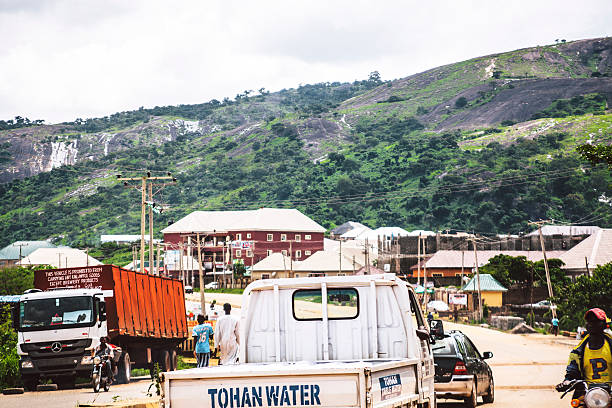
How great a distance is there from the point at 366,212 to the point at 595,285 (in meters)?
152

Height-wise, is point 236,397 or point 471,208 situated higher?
point 471,208

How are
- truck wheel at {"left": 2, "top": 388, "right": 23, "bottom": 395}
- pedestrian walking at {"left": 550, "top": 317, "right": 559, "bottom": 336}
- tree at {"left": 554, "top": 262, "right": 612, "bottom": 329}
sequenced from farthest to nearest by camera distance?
pedestrian walking at {"left": 550, "top": 317, "right": 559, "bottom": 336} < tree at {"left": 554, "top": 262, "right": 612, "bottom": 329} < truck wheel at {"left": 2, "top": 388, "right": 23, "bottom": 395}

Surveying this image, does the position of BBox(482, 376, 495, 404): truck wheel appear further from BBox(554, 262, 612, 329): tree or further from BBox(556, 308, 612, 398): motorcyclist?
BBox(554, 262, 612, 329): tree

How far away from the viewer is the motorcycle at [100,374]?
21375 millimetres

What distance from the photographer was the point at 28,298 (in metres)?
22.6

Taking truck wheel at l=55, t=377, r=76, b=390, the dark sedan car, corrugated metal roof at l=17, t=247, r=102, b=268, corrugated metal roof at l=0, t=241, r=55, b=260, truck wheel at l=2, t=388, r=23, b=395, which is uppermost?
corrugated metal roof at l=0, t=241, r=55, b=260

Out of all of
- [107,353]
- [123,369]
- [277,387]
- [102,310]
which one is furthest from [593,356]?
[123,369]

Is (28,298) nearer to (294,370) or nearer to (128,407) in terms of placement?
(128,407)

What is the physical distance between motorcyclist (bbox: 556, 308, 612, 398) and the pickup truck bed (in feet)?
6.75

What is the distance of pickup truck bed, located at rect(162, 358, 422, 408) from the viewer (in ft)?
27.3

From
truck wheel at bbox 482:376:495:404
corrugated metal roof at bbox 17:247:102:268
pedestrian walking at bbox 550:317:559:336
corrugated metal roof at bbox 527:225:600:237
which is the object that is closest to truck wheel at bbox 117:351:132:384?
truck wheel at bbox 482:376:495:404

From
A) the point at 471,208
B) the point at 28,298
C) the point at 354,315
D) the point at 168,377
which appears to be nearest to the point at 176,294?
the point at 28,298

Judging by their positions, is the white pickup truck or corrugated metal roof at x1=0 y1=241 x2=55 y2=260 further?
corrugated metal roof at x1=0 y1=241 x2=55 y2=260

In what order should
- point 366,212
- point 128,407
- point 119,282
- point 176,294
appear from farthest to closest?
point 366,212 → point 176,294 → point 119,282 → point 128,407
